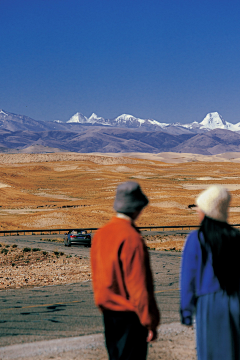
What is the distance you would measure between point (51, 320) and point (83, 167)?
140384 millimetres

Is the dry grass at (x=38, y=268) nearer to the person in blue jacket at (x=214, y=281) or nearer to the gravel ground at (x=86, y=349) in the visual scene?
the gravel ground at (x=86, y=349)

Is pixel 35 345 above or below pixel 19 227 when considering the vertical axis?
above

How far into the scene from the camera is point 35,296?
38.7 ft

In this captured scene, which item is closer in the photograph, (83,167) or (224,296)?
(224,296)

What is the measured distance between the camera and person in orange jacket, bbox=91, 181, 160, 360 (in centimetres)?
375

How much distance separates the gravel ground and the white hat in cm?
303

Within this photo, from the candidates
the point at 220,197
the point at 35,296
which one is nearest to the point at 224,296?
the point at 220,197

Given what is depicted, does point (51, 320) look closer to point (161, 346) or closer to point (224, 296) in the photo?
point (161, 346)

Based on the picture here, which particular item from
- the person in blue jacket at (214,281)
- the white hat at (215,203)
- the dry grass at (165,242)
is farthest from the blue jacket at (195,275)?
the dry grass at (165,242)

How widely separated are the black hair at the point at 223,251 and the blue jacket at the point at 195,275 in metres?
0.04

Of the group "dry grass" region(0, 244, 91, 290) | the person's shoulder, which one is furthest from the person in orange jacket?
"dry grass" region(0, 244, 91, 290)

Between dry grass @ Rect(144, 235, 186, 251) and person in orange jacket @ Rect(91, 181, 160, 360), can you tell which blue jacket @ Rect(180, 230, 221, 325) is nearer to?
person in orange jacket @ Rect(91, 181, 160, 360)

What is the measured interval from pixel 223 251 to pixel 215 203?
1.42ft

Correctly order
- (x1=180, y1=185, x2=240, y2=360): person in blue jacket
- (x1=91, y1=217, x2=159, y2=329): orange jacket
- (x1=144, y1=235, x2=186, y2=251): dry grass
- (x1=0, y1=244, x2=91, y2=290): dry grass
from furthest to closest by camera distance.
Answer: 1. (x1=144, y1=235, x2=186, y2=251): dry grass
2. (x1=0, y1=244, x2=91, y2=290): dry grass
3. (x1=180, y1=185, x2=240, y2=360): person in blue jacket
4. (x1=91, y1=217, x2=159, y2=329): orange jacket
